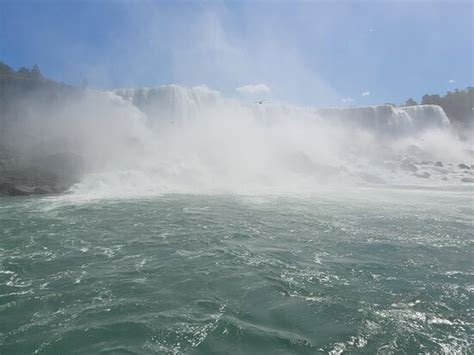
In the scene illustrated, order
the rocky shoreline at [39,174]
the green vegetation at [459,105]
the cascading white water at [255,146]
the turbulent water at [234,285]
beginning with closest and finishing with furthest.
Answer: the turbulent water at [234,285] → the rocky shoreline at [39,174] → the cascading white water at [255,146] → the green vegetation at [459,105]

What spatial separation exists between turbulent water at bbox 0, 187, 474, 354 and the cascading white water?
1050 centimetres

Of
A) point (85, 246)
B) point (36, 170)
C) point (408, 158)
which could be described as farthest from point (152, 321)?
point (408, 158)

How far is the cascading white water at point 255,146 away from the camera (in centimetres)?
2486

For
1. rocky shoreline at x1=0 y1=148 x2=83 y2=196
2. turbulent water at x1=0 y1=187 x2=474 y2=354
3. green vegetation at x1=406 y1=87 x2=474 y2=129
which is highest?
green vegetation at x1=406 y1=87 x2=474 y2=129

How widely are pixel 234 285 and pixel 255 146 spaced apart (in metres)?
26.7

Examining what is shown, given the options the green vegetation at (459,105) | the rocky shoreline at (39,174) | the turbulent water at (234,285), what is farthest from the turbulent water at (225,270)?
the green vegetation at (459,105)

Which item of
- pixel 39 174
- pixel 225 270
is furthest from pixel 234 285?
pixel 39 174

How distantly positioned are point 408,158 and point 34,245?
36.7 m

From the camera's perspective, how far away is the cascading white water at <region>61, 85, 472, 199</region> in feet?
81.6

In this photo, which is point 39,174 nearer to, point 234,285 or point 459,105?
point 234,285

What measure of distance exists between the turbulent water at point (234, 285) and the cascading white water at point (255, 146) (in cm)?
1050

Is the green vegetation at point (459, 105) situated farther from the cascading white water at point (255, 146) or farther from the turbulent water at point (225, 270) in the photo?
the turbulent water at point (225, 270)

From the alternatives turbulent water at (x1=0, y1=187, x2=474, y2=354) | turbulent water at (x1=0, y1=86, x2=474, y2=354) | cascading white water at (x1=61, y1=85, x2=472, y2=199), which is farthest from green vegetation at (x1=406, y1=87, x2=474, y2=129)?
turbulent water at (x1=0, y1=187, x2=474, y2=354)

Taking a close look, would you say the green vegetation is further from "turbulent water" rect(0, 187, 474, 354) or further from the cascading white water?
"turbulent water" rect(0, 187, 474, 354)
